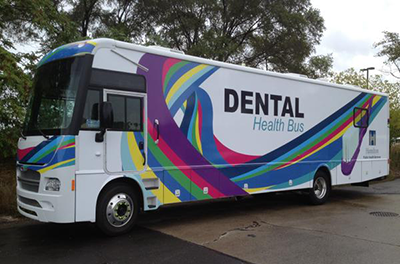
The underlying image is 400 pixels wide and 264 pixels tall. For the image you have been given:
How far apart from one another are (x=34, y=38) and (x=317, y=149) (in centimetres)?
1292

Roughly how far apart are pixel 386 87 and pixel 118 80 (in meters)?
24.1

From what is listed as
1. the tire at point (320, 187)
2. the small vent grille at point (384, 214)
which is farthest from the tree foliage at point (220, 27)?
the small vent grille at point (384, 214)

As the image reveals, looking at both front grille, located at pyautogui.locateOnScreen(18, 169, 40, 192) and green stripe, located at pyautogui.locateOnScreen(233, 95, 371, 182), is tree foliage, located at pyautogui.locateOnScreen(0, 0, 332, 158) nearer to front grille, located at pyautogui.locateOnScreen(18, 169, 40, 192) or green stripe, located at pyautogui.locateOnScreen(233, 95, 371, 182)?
green stripe, located at pyautogui.locateOnScreen(233, 95, 371, 182)

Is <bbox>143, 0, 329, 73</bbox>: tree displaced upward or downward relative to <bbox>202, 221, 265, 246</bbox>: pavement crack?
upward

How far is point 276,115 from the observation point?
31.1 feet

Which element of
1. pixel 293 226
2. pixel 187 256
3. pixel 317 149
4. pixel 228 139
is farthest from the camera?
pixel 317 149

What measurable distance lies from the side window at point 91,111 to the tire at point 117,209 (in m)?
1.12

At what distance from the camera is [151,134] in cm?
717

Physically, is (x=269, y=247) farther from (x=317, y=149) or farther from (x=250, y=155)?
(x=317, y=149)

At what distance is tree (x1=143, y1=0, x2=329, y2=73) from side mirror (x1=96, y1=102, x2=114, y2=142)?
Result: 43.5ft

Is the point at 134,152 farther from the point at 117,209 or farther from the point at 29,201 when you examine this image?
the point at 29,201

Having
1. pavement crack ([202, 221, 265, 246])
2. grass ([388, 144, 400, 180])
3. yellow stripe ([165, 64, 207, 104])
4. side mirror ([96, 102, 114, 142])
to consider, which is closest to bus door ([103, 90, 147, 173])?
side mirror ([96, 102, 114, 142])

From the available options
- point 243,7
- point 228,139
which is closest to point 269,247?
point 228,139

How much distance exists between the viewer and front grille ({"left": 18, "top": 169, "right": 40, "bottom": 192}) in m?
6.44
